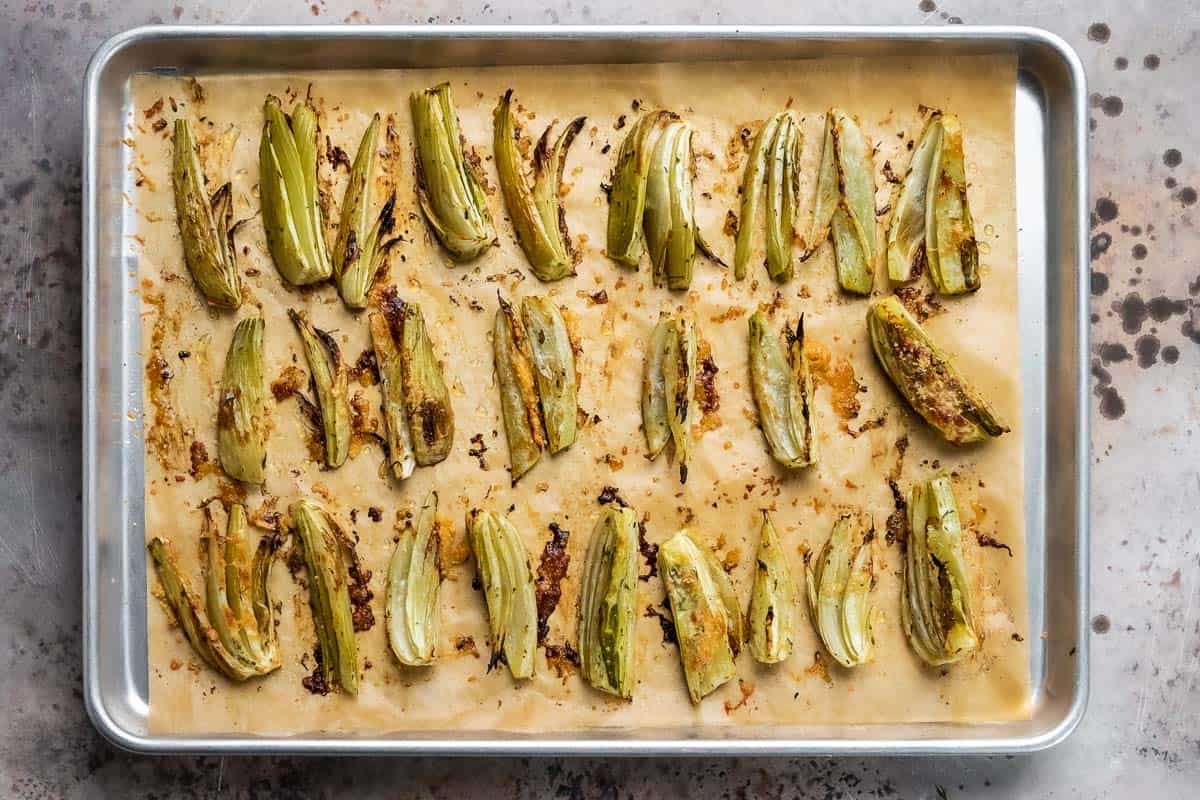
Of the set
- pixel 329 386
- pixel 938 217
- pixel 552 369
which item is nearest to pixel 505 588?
pixel 552 369

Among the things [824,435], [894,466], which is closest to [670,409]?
[824,435]

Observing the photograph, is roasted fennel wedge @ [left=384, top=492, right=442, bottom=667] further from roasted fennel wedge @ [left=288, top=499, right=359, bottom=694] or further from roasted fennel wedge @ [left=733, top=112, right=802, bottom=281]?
roasted fennel wedge @ [left=733, top=112, right=802, bottom=281]

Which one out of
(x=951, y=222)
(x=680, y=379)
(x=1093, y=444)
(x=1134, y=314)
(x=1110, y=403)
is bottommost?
(x=1093, y=444)

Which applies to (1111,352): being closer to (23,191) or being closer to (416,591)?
(416,591)

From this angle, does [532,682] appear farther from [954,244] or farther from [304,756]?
[954,244]

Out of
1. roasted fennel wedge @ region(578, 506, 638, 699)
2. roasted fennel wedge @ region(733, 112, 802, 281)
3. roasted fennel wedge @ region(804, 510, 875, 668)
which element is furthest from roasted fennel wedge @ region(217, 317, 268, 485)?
roasted fennel wedge @ region(804, 510, 875, 668)

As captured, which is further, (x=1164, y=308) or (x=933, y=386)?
(x=1164, y=308)
